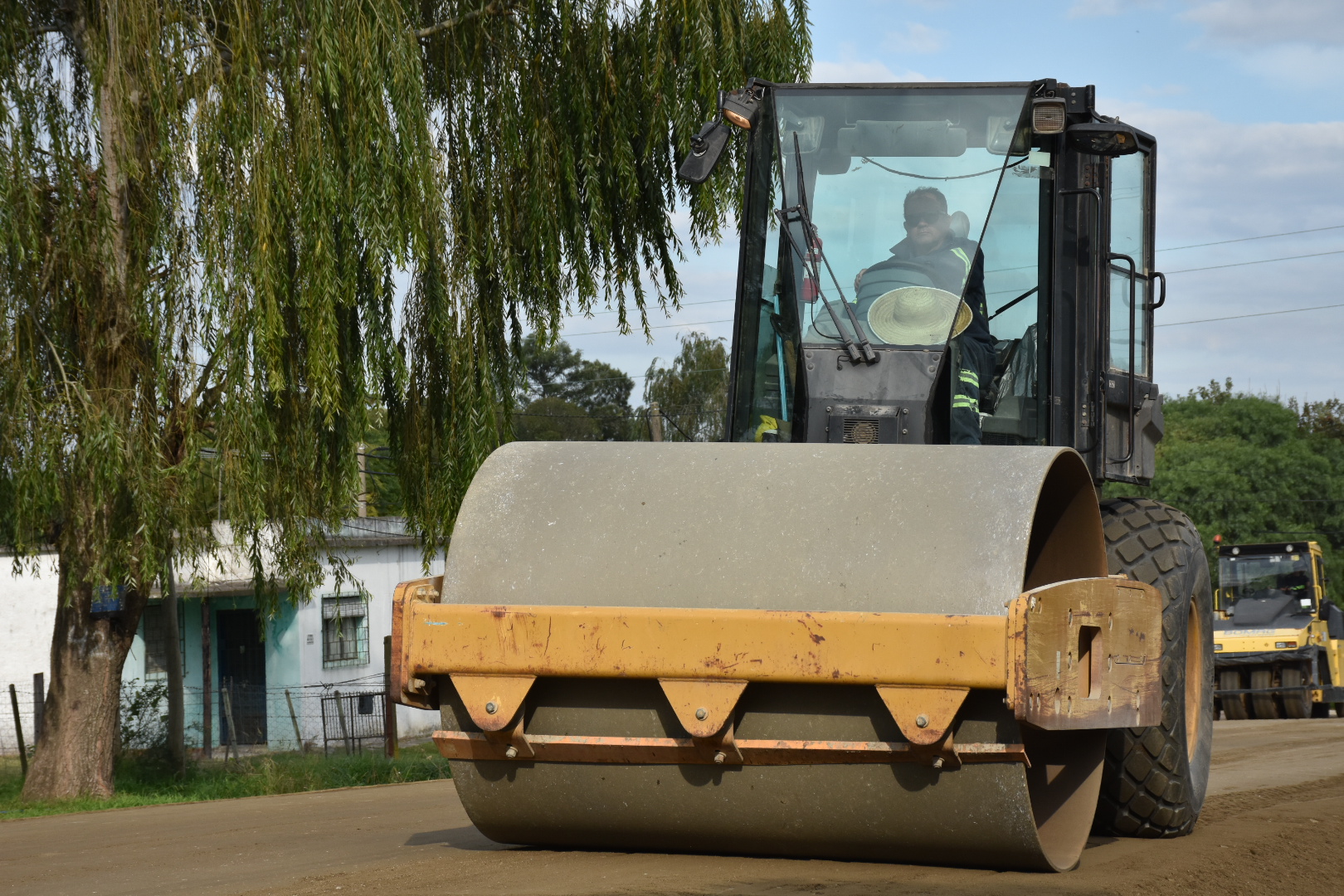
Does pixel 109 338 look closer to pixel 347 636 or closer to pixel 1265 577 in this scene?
pixel 347 636

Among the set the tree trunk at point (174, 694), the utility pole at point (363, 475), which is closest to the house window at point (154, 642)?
the utility pole at point (363, 475)

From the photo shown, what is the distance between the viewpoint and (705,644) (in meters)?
4.70

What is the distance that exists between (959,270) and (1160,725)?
2.01 m

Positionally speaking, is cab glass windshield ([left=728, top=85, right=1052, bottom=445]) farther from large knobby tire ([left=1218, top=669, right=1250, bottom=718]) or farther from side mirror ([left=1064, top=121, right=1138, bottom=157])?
large knobby tire ([left=1218, top=669, right=1250, bottom=718])

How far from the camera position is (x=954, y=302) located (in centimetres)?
644

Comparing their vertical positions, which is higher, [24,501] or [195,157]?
[195,157]

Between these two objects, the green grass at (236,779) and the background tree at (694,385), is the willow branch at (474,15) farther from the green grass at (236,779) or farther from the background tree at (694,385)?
the background tree at (694,385)

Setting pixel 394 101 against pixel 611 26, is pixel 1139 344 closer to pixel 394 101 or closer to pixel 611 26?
pixel 394 101

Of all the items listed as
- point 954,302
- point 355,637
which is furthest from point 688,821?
point 355,637

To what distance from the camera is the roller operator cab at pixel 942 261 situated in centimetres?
645

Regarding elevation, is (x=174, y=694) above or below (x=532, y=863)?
below

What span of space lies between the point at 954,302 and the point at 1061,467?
4.62ft

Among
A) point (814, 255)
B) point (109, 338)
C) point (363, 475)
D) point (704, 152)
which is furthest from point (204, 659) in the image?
point (814, 255)

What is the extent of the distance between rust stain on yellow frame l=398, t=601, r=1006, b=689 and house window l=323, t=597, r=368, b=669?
2300 cm
